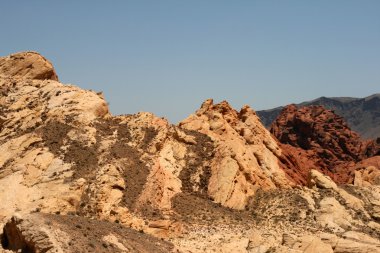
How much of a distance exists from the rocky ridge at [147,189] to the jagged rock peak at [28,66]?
0.66m

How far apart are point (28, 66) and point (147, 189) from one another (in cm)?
2596

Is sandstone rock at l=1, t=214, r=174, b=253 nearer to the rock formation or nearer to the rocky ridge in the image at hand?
the rocky ridge

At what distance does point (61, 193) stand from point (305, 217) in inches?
774

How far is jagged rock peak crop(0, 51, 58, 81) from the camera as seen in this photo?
56531 millimetres

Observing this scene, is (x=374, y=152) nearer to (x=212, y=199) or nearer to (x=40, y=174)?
(x=212, y=199)

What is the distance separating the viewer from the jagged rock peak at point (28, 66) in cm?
5653

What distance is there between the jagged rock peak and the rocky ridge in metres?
0.66

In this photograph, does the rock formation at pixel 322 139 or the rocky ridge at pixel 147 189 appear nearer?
the rocky ridge at pixel 147 189

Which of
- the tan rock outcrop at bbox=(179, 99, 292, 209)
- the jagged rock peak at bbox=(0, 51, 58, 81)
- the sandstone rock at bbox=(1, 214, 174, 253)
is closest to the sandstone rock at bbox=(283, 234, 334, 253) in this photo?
the tan rock outcrop at bbox=(179, 99, 292, 209)

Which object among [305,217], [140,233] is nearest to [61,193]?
[140,233]

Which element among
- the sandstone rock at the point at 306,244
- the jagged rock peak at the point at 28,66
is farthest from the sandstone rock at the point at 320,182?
the jagged rock peak at the point at 28,66

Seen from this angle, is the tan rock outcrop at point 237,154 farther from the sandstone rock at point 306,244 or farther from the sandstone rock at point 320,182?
the sandstone rock at point 306,244

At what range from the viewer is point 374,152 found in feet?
311

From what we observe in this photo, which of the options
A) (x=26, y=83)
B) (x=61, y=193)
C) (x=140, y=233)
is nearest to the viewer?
(x=140, y=233)
